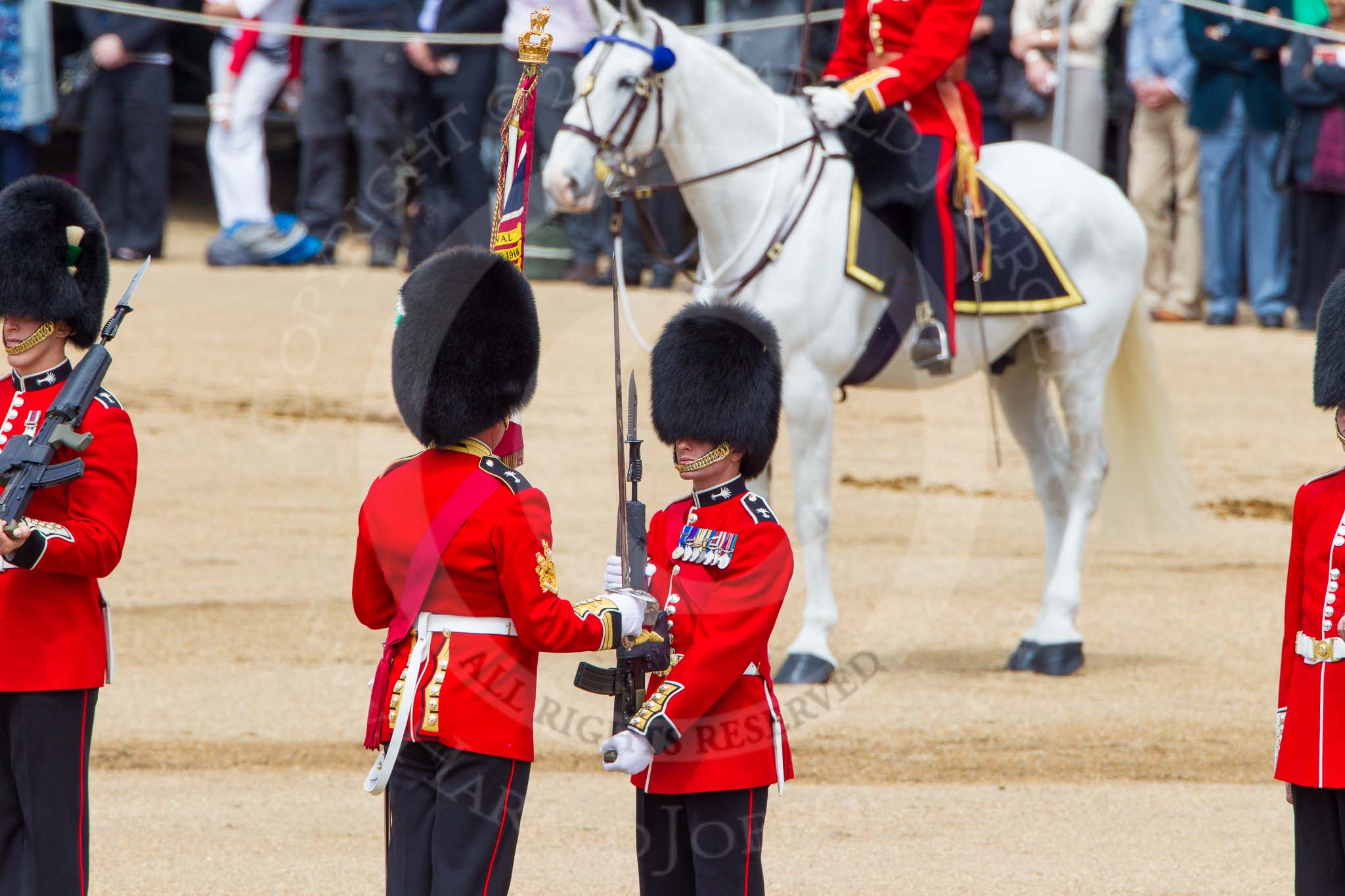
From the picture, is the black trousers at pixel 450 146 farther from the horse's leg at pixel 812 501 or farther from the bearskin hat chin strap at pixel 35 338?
the bearskin hat chin strap at pixel 35 338

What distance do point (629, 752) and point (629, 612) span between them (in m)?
0.23

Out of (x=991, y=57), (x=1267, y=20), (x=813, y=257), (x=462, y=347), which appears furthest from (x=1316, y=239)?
(x=462, y=347)

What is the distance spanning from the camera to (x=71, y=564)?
11.5 ft

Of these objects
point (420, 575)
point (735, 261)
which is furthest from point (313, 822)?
point (735, 261)

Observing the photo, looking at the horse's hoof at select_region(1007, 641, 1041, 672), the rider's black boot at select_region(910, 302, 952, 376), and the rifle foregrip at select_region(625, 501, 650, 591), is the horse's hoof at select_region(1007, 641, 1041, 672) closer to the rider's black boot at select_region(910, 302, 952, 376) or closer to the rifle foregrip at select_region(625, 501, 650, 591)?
the rider's black boot at select_region(910, 302, 952, 376)

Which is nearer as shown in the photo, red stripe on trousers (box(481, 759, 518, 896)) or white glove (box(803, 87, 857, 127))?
red stripe on trousers (box(481, 759, 518, 896))

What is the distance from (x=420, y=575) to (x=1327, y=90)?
835cm

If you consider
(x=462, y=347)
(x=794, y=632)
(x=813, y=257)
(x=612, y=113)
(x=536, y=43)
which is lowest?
(x=794, y=632)

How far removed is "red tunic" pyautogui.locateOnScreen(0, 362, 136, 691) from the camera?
3.57 metres

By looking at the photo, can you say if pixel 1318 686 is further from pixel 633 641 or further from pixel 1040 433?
pixel 1040 433

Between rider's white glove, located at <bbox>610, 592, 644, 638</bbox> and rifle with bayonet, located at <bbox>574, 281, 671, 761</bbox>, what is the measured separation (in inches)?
1.0

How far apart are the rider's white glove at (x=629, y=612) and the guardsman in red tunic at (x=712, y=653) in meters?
0.09

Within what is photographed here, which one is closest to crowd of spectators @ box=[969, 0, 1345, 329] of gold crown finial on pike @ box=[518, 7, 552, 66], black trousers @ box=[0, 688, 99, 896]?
gold crown finial on pike @ box=[518, 7, 552, 66]

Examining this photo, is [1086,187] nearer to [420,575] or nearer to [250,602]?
[250,602]
